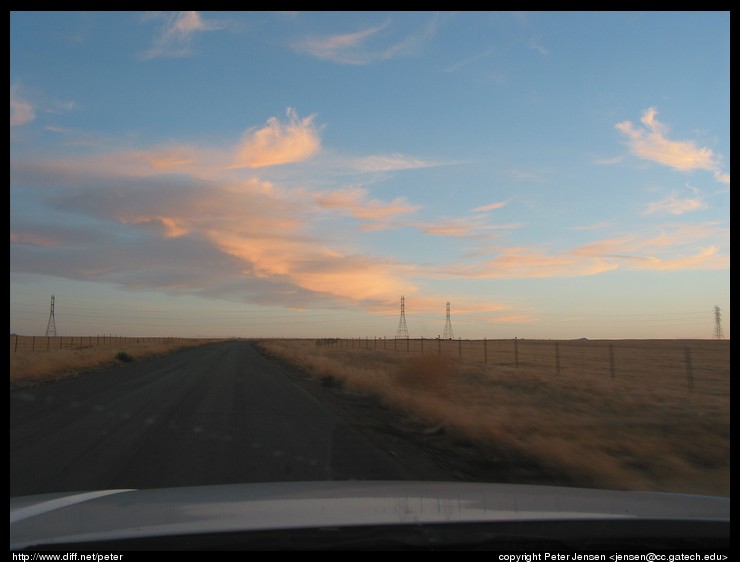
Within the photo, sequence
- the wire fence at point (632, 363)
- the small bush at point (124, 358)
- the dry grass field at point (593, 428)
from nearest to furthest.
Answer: the dry grass field at point (593, 428) < the wire fence at point (632, 363) < the small bush at point (124, 358)

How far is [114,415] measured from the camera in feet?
47.1

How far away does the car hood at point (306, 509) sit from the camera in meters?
3.81

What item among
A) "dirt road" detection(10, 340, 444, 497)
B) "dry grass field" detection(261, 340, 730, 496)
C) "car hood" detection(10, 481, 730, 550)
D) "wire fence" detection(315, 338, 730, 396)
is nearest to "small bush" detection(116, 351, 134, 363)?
"wire fence" detection(315, 338, 730, 396)

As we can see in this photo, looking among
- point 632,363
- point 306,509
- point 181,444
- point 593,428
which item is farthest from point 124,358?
point 306,509

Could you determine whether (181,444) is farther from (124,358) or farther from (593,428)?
(124,358)

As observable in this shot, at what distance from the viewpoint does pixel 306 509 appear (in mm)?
4406

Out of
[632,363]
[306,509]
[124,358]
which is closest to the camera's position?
[306,509]

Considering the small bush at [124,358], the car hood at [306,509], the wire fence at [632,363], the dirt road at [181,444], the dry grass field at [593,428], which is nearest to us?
the car hood at [306,509]

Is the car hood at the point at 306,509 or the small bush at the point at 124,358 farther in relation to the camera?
the small bush at the point at 124,358

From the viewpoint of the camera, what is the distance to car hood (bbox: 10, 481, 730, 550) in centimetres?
381

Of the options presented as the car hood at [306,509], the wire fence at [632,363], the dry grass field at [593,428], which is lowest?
the wire fence at [632,363]

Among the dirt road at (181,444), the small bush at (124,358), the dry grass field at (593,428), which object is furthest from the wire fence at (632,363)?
the small bush at (124,358)

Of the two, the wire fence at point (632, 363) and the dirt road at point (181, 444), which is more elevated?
the dirt road at point (181, 444)

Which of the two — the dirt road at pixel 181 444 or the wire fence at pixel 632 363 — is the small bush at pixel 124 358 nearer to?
the wire fence at pixel 632 363
